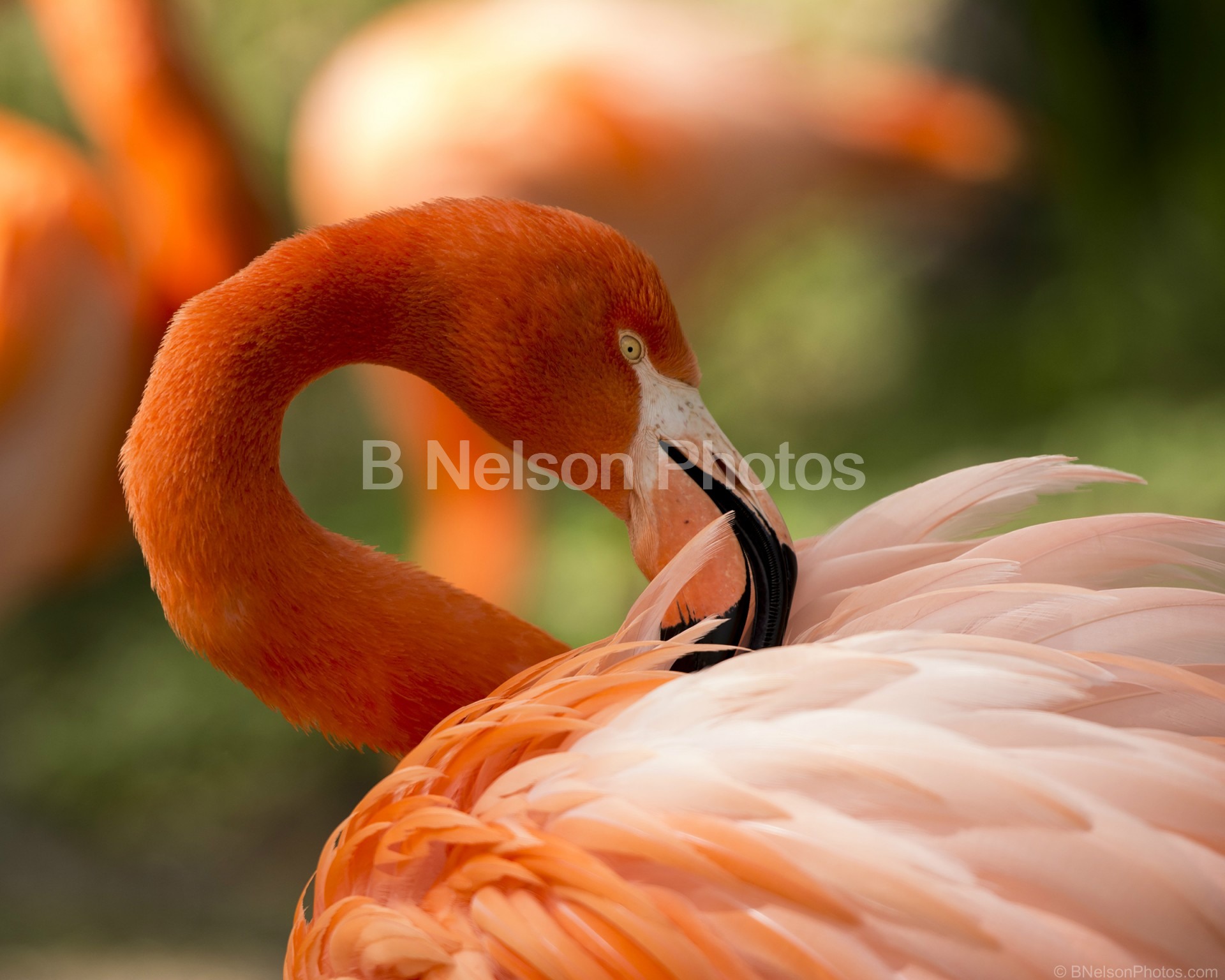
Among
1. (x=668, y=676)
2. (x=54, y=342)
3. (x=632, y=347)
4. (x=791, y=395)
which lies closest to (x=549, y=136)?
(x=54, y=342)

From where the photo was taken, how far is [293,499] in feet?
2.69

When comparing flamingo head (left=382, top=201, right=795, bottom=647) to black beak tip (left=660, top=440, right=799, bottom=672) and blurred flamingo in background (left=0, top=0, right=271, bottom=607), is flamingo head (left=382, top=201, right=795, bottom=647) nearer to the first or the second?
black beak tip (left=660, top=440, right=799, bottom=672)

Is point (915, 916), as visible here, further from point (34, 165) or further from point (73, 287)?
point (34, 165)

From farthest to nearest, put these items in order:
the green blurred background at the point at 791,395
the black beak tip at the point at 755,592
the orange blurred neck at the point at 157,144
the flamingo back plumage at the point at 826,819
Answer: the green blurred background at the point at 791,395, the orange blurred neck at the point at 157,144, the black beak tip at the point at 755,592, the flamingo back plumage at the point at 826,819

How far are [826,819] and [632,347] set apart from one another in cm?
40

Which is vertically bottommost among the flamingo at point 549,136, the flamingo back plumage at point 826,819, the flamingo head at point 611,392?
the flamingo back plumage at point 826,819

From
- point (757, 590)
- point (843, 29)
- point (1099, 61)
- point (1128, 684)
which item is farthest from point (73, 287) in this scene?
point (1099, 61)

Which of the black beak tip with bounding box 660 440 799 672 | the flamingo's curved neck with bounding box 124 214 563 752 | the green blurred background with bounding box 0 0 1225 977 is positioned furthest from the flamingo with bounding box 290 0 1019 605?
the black beak tip with bounding box 660 440 799 672

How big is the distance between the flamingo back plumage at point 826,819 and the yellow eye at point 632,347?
0.79ft

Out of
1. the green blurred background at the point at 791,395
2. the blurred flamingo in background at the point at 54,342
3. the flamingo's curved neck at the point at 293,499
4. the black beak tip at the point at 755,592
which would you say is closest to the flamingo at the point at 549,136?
the green blurred background at the point at 791,395

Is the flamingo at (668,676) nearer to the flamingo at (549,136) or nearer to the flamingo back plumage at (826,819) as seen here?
the flamingo back plumage at (826,819)

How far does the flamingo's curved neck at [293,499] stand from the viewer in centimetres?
74

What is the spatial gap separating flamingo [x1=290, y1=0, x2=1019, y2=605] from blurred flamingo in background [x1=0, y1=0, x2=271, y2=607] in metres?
0.21

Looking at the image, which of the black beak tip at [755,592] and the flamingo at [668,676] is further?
the black beak tip at [755,592]
